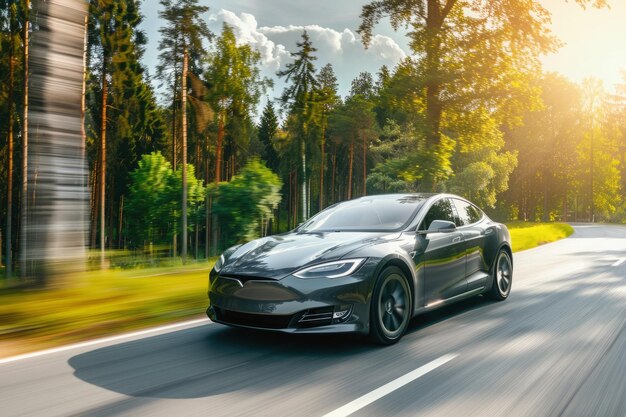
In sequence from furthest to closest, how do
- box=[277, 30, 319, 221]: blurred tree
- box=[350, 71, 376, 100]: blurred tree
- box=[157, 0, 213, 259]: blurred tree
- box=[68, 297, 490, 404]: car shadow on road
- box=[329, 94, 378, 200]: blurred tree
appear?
box=[350, 71, 376, 100]: blurred tree
box=[329, 94, 378, 200]: blurred tree
box=[277, 30, 319, 221]: blurred tree
box=[157, 0, 213, 259]: blurred tree
box=[68, 297, 490, 404]: car shadow on road

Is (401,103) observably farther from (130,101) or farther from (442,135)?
(130,101)

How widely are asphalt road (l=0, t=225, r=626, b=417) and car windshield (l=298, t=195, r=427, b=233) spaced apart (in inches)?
46.2

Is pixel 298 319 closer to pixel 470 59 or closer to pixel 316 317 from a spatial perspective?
pixel 316 317

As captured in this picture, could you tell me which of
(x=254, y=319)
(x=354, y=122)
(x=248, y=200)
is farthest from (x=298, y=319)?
(x=354, y=122)

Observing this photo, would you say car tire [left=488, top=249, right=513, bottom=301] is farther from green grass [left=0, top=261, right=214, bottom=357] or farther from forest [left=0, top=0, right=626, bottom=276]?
forest [left=0, top=0, right=626, bottom=276]

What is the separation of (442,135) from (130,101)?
24.6 metres

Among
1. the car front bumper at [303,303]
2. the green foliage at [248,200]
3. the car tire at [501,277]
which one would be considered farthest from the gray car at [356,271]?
the green foliage at [248,200]

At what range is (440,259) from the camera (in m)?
6.59

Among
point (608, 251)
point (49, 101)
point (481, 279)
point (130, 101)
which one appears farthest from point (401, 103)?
point (130, 101)

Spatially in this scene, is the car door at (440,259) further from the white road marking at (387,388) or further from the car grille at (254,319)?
the car grille at (254,319)

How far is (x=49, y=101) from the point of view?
696 centimetres

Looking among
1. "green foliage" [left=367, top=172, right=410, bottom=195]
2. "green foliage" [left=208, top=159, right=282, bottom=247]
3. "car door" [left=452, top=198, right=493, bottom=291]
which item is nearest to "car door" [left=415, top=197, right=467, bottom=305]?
"car door" [left=452, top=198, right=493, bottom=291]

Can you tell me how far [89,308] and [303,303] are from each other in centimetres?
287

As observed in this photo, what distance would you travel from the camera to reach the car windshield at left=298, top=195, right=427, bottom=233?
21.7ft
